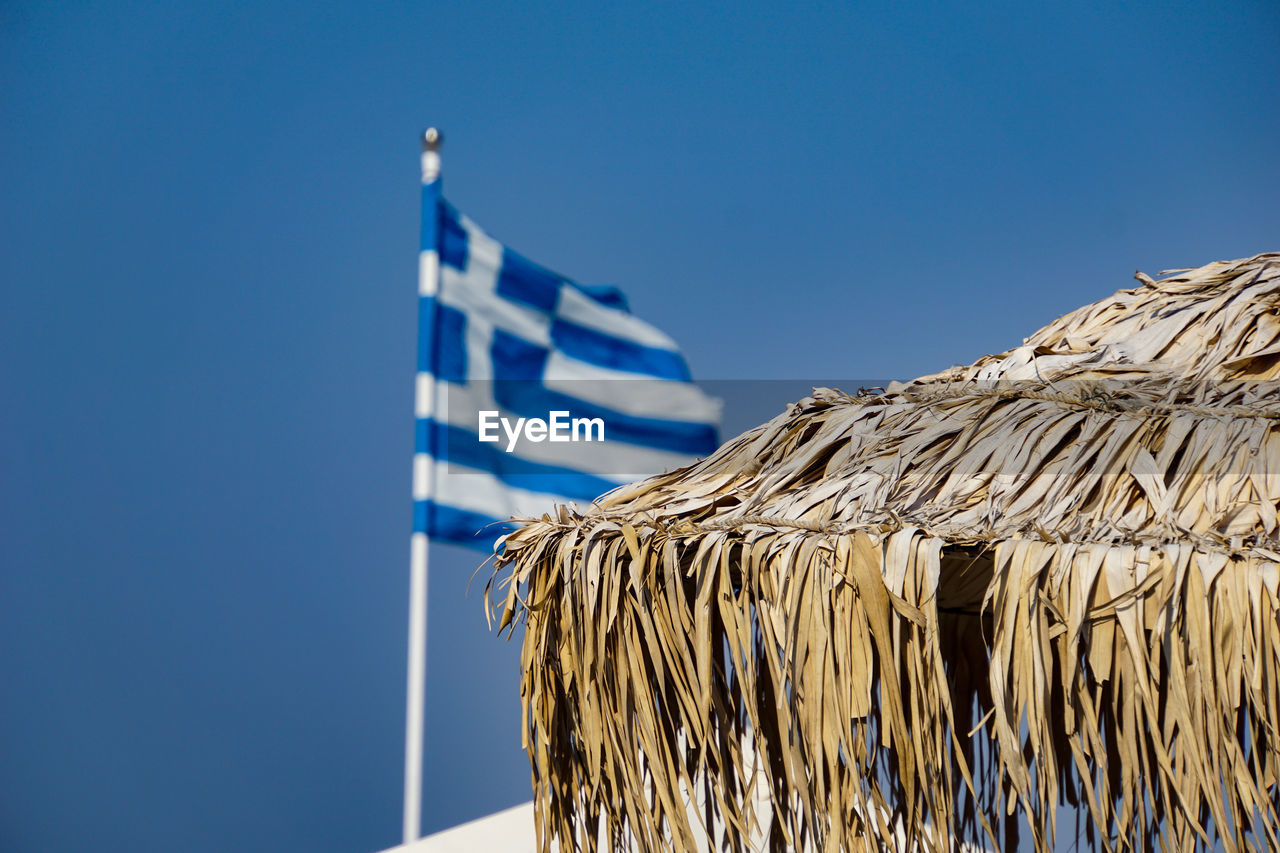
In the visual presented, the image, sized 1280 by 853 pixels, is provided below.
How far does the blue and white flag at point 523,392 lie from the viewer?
197 centimetres

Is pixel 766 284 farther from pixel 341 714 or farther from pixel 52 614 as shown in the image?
pixel 52 614

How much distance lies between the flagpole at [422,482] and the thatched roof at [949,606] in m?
1.23

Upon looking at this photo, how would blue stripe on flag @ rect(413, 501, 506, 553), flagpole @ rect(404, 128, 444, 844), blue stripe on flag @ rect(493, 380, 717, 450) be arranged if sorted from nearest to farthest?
flagpole @ rect(404, 128, 444, 844)
blue stripe on flag @ rect(413, 501, 506, 553)
blue stripe on flag @ rect(493, 380, 717, 450)

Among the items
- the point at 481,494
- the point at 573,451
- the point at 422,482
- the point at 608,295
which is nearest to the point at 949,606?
the point at 422,482

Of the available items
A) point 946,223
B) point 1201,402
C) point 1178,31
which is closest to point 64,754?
point 1201,402

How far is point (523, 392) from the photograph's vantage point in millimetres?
2201

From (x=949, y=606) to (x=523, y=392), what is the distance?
161 cm

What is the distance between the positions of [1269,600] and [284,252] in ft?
6.94

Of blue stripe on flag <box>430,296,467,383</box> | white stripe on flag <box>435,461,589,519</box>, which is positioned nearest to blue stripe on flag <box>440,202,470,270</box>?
blue stripe on flag <box>430,296,467,383</box>

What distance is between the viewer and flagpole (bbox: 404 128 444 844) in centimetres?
182

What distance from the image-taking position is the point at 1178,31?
196 centimetres

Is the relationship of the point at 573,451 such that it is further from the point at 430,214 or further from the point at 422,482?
the point at 430,214

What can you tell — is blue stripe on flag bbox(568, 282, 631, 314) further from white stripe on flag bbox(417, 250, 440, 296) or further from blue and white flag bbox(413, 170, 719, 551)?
white stripe on flag bbox(417, 250, 440, 296)

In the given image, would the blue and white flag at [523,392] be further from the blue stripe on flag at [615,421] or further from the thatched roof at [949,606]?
the thatched roof at [949,606]
